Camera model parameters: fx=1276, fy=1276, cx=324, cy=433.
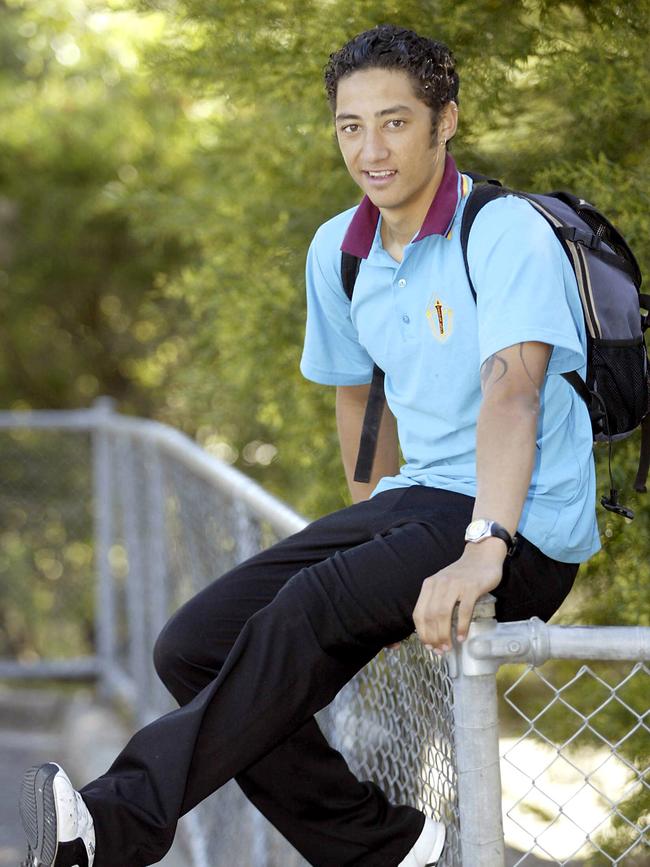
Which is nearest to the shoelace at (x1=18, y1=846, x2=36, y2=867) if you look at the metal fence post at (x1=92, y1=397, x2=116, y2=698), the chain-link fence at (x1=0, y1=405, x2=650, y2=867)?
the chain-link fence at (x1=0, y1=405, x2=650, y2=867)

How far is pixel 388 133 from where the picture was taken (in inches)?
93.6

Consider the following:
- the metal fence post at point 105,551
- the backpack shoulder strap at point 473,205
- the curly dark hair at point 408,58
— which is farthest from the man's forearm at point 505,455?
the metal fence post at point 105,551

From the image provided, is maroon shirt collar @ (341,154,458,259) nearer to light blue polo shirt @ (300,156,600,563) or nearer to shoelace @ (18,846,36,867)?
light blue polo shirt @ (300,156,600,563)

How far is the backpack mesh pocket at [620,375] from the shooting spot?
2.28 m

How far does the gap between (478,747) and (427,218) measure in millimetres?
1003

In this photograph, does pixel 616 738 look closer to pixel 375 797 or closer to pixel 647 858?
pixel 647 858

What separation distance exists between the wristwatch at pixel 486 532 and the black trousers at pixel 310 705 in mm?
142

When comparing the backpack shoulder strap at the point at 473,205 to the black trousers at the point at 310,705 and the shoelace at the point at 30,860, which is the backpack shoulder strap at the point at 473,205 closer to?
the black trousers at the point at 310,705

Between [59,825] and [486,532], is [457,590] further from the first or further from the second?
[59,825]

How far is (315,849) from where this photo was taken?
2383 millimetres

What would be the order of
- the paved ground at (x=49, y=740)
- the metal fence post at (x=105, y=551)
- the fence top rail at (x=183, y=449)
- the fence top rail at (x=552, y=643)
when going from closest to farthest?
the fence top rail at (x=552, y=643), the fence top rail at (x=183, y=449), the paved ground at (x=49, y=740), the metal fence post at (x=105, y=551)

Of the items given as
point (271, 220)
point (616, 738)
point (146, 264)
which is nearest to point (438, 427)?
point (616, 738)

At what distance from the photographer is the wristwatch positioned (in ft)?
6.70

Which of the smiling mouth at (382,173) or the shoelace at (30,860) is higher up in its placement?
the smiling mouth at (382,173)
